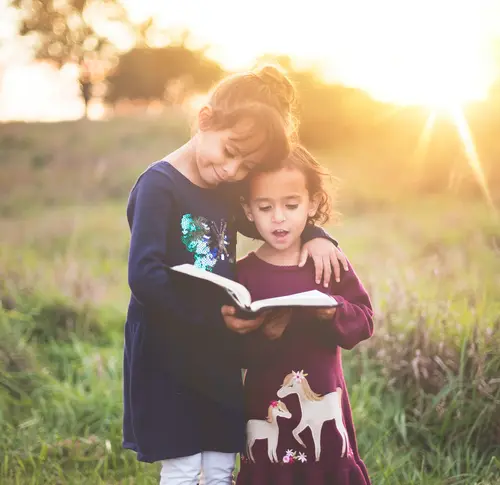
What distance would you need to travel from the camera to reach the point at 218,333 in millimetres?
2305

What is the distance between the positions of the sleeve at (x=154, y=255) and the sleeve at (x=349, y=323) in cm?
37

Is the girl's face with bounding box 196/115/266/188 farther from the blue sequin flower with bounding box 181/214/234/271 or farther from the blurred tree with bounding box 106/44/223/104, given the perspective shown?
the blurred tree with bounding box 106/44/223/104

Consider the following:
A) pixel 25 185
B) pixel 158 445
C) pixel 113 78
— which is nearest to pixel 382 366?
pixel 158 445

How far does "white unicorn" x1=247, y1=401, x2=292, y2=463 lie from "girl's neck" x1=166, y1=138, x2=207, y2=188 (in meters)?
0.79

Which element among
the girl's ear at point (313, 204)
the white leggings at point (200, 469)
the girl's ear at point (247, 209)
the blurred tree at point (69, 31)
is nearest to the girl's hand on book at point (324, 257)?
the girl's ear at point (313, 204)

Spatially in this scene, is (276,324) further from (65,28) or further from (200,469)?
(65,28)

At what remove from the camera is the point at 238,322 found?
2170 mm

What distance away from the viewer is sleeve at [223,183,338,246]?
2.49 m

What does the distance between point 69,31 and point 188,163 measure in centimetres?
2923

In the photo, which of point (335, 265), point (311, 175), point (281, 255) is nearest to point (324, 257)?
point (335, 265)

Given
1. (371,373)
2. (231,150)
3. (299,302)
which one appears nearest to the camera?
(299,302)

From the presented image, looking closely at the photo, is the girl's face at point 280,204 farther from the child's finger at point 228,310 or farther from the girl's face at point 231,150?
the child's finger at point 228,310

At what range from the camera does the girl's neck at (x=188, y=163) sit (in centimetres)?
239

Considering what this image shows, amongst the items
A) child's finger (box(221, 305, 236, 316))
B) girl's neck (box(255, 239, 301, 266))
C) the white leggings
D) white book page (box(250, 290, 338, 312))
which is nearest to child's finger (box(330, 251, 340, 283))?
girl's neck (box(255, 239, 301, 266))
